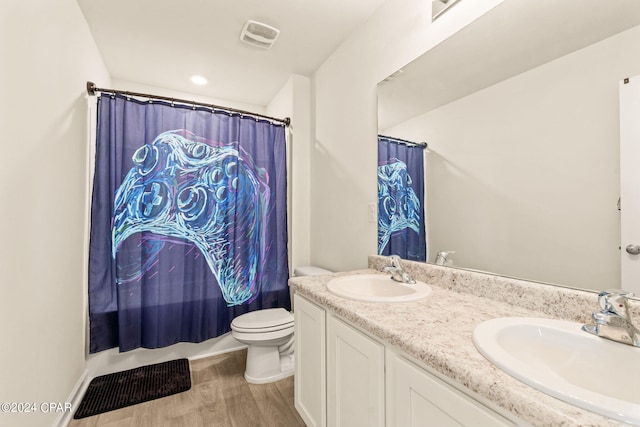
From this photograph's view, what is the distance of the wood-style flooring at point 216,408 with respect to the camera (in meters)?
1.51

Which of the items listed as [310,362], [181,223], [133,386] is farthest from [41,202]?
[310,362]

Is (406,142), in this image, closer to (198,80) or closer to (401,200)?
(401,200)

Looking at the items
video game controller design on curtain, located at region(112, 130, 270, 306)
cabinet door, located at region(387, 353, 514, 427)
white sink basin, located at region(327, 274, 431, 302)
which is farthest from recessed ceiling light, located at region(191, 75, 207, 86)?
cabinet door, located at region(387, 353, 514, 427)

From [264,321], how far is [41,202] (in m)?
1.38

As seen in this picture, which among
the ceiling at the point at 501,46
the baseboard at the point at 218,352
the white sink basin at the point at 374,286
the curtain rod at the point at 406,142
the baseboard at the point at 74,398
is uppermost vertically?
the ceiling at the point at 501,46

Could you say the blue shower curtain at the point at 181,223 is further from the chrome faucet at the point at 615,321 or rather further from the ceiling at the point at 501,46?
the chrome faucet at the point at 615,321

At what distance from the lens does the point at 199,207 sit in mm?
2105

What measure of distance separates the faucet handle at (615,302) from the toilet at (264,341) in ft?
5.36

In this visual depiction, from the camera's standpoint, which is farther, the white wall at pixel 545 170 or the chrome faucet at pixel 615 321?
the white wall at pixel 545 170

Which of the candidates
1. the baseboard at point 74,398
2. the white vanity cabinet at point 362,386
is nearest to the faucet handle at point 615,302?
the white vanity cabinet at point 362,386

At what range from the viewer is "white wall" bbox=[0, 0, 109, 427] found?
99 centimetres

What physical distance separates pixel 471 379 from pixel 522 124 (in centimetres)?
91

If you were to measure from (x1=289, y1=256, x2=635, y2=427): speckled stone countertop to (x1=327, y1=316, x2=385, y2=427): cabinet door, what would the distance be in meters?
0.07

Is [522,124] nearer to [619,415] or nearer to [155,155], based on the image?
[619,415]
